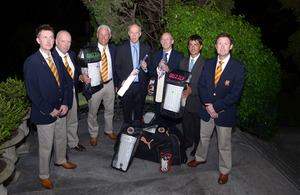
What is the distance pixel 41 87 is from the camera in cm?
304

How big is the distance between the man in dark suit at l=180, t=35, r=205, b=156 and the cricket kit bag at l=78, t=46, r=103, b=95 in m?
1.37

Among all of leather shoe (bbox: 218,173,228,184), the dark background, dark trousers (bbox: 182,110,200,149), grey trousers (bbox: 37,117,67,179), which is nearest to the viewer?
grey trousers (bbox: 37,117,67,179)

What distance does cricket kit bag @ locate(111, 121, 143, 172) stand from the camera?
3.64 meters

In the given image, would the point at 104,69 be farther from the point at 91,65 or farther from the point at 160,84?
the point at 160,84

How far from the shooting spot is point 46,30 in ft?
9.63

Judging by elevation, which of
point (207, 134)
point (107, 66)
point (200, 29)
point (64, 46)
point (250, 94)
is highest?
point (200, 29)

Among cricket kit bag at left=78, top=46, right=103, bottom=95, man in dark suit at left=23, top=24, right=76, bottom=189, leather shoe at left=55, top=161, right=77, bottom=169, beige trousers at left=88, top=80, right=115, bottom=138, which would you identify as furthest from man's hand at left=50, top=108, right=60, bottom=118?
beige trousers at left=88, top=80, right=115, bottom=138

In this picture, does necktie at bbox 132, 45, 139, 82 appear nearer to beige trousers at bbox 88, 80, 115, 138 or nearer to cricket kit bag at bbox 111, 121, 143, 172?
beige trousers at bbox 88, 80, 115, 138

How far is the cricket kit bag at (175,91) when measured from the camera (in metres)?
3.49

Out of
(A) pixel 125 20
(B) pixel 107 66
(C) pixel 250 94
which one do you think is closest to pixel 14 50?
(A) pixel 125 20

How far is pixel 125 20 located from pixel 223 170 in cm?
458

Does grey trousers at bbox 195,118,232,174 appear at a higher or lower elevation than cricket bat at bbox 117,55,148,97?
lower

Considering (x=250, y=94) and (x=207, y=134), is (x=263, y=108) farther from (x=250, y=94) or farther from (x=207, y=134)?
(x=207, y=134)

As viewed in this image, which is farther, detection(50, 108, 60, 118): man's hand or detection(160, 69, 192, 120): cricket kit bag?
detection(160, 69, 192, 120): cricket kit bag
